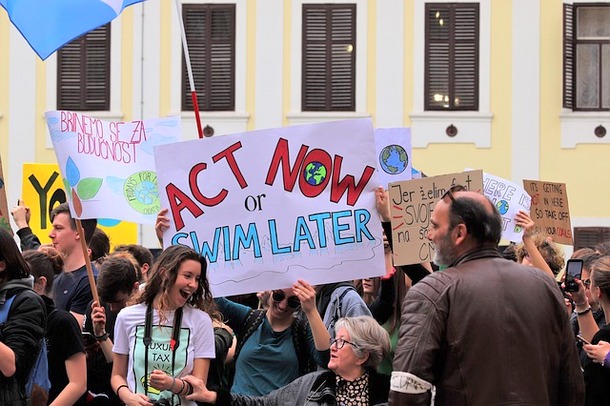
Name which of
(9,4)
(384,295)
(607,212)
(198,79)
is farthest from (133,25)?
(384,295)

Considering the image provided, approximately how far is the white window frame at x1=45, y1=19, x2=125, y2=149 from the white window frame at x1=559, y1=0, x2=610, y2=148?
7.18 m

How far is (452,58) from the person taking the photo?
73.8 feet

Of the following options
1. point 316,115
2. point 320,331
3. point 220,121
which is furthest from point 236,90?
point 320,331

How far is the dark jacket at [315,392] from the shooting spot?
681 centimetres

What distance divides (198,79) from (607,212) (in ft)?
22.9

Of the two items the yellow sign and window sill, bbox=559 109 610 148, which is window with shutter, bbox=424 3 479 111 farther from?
the yellow sign

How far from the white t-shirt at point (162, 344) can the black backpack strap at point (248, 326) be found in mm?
975

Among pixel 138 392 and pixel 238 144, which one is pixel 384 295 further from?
pixel 138 392

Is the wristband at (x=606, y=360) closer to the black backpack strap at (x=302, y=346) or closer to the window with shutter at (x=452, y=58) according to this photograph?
the black backpack strap at (x=302, y=346)

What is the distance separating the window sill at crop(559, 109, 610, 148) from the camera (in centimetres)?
2225

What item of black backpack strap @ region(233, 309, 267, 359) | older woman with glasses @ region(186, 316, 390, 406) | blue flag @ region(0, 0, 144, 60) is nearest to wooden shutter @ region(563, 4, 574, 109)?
blue flag @ region(0, 0, 144, 60)

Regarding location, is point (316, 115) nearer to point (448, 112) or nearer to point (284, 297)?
point (448, 112)

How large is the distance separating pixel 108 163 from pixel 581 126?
14.1 m

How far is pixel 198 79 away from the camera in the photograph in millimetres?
22859
